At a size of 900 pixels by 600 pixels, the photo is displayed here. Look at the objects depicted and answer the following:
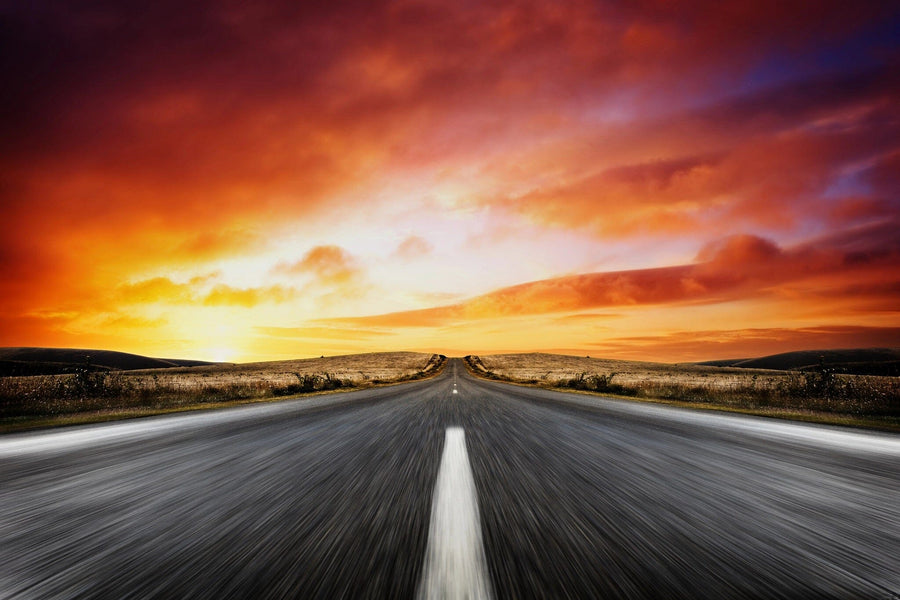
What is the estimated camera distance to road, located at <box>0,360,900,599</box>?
161 centimetres

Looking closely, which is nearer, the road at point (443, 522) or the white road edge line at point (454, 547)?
the white road edge line at point (454, 547)

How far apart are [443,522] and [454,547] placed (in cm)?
36

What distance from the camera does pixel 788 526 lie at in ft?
7.52

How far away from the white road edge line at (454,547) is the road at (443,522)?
19 mm

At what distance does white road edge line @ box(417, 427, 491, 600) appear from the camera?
1484mm

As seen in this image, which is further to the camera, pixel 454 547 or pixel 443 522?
pixel 443 522

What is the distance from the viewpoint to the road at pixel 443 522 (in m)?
1.61

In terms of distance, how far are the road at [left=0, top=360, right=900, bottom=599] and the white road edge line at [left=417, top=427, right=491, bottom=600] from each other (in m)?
0.02

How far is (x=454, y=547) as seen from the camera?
1.88m

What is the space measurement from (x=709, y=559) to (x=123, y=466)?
4.71 meters

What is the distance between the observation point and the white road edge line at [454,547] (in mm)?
1484

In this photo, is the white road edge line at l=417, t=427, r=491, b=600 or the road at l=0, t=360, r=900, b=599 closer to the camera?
the white road edge line at l=417, t=427, r=491, b=600

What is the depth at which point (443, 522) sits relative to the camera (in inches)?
87.6

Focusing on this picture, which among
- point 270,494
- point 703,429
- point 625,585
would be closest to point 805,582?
point 625,585
